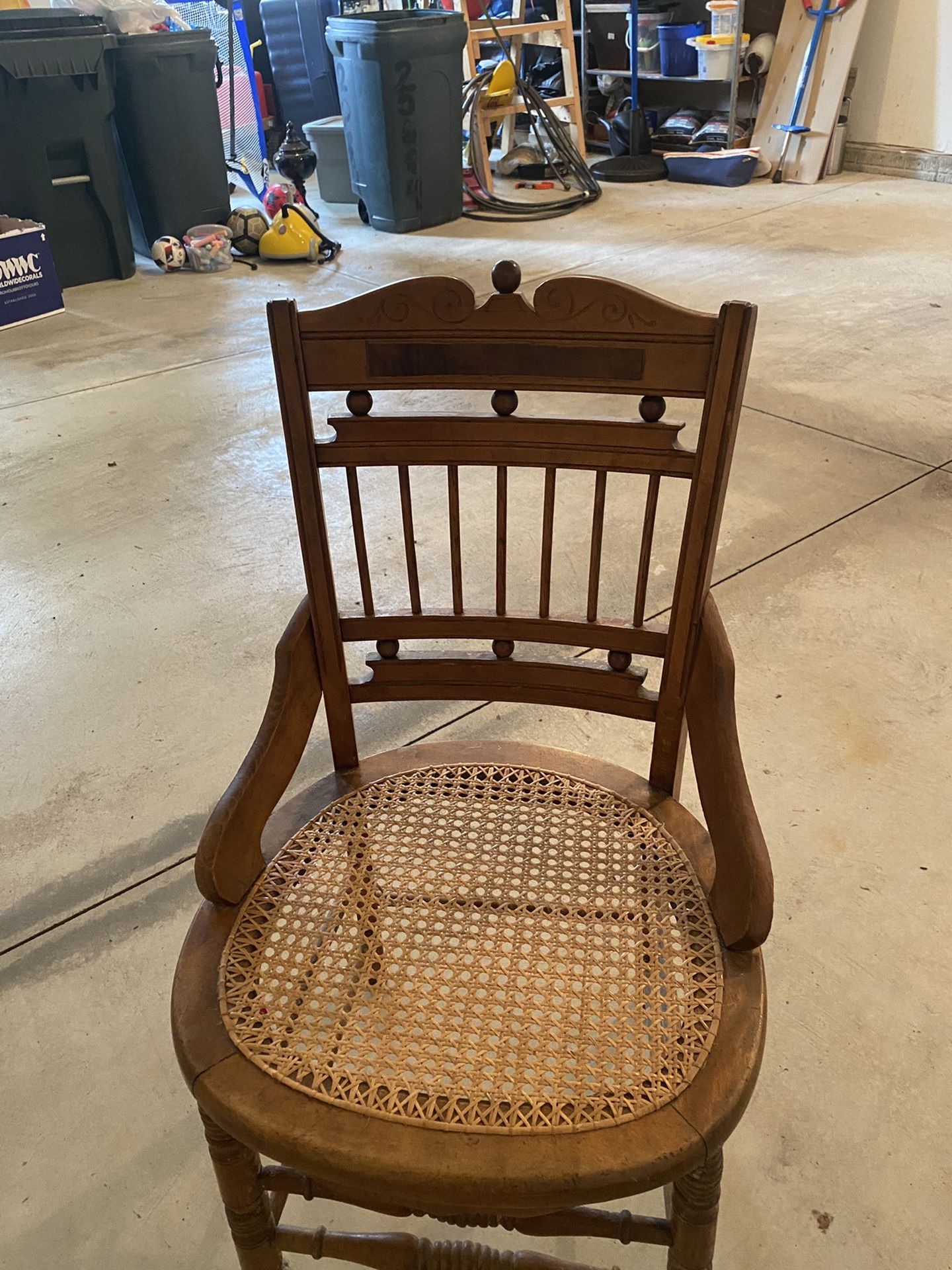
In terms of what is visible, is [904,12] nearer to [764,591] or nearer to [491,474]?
[491,474]

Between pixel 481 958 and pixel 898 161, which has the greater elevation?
pixel 481 958

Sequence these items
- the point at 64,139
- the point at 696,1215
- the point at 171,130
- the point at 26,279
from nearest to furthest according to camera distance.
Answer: the point at 696,1215
the point at 26,279
the point at 64,139
the point at 171,130

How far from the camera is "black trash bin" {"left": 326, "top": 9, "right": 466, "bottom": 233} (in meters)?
4.24

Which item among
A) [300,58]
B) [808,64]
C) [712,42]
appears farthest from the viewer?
[300,58]

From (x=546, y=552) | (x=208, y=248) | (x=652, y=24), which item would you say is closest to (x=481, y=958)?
(x=546, y=552)

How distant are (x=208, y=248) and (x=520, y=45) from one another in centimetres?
239

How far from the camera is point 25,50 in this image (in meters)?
3.58

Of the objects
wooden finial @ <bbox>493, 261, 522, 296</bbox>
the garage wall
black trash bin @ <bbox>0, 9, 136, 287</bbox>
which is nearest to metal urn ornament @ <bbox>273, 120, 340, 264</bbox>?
black trash bin @ <bbox>0, 9, 136, 287</bbox>

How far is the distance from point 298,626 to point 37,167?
3777 millimetres

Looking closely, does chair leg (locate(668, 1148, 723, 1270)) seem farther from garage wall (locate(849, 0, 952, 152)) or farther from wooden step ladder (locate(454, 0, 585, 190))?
garage wall (locate(849, 0, 952, 152))

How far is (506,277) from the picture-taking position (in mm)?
845

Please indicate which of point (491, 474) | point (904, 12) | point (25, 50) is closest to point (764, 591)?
point (491, 474)

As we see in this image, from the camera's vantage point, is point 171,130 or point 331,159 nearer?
point 171,130

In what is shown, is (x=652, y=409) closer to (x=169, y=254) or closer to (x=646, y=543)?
(x=646, y=543)
